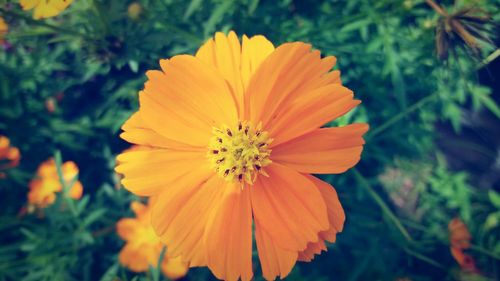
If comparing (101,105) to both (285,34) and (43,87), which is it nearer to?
(43,87)

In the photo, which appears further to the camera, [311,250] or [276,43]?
[276,43]

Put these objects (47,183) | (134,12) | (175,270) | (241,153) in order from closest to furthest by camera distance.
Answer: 1. (241,153)
2. (134,12)
3. (175,270)
4. (47,183)

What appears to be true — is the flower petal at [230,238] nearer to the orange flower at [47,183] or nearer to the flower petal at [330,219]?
the flower petal at [330,219]

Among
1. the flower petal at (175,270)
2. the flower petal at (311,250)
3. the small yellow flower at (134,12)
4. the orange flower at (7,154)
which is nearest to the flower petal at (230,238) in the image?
the flower petal at (311,250)

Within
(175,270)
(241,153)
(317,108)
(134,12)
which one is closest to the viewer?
(317,108)

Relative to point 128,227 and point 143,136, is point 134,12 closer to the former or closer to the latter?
point 143,136

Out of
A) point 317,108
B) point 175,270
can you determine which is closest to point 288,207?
point 317,108

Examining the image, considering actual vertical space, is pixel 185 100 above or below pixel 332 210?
above

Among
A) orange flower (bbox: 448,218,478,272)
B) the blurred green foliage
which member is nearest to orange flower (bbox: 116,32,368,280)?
the blurred green foliage

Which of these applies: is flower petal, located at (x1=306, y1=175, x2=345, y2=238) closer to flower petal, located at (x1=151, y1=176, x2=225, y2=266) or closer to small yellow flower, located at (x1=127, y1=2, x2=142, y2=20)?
flower petal, located at (x1=151, y1=176, x2=225, y2=266)
